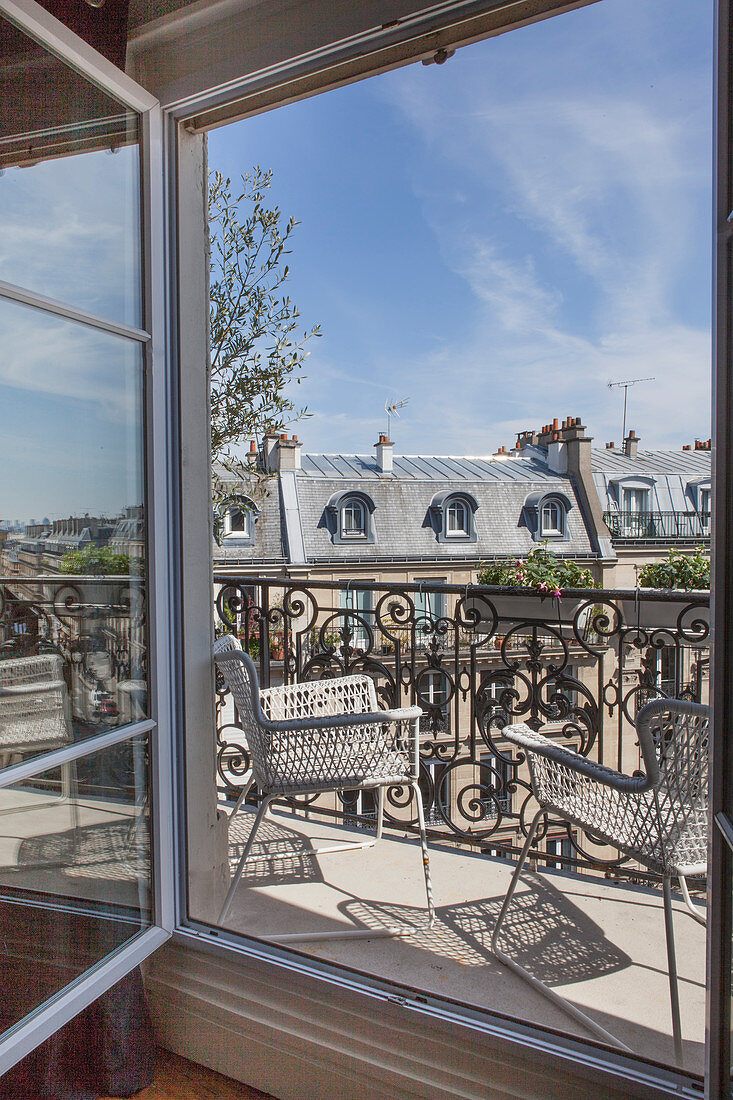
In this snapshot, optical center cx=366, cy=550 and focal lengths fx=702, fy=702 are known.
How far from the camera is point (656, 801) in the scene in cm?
145

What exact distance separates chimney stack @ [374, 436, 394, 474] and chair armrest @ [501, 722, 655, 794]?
18.2m

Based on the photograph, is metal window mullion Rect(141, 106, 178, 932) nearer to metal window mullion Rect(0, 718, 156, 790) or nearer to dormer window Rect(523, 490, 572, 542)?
metal window mullion Rect(0, 718, 156, 790)

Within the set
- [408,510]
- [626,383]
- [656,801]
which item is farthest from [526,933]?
[408,510]

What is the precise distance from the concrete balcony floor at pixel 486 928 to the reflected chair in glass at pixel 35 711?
0.66 m

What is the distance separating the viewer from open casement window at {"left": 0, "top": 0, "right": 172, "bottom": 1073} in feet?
3.97

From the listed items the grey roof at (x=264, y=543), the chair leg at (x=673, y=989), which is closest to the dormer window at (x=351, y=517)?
the grey roof at (x=264, y=543)

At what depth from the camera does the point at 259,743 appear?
1891mm

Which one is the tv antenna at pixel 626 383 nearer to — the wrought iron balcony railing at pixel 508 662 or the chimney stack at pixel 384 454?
the chimney stack at pixel 384 454

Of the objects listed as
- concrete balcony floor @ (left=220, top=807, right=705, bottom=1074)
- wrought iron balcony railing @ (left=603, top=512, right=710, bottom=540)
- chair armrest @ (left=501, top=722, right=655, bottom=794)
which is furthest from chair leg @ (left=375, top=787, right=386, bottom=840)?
wrought iron balcony railing @ (left=603, top=512, right=710, bottom=540)

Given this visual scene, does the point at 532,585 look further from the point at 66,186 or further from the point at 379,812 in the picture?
the point at 66,186

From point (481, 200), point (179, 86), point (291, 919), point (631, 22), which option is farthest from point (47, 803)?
point (481, 200)

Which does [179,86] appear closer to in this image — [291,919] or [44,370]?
[44,370]

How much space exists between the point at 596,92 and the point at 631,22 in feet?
23.5

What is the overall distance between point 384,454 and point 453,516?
263 centimetres
